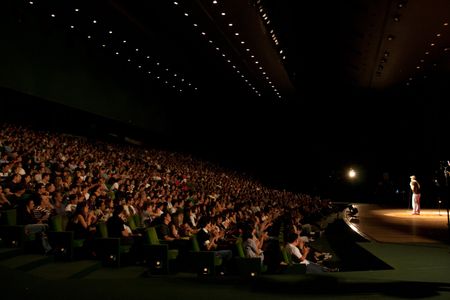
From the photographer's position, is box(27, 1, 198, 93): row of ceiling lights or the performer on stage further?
box(27, 1, 198, 93): row of ceiling lights

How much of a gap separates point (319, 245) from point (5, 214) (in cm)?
671

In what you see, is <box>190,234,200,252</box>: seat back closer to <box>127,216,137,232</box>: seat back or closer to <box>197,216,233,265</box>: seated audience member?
<box>197,216,233,265</box>: seated audience member

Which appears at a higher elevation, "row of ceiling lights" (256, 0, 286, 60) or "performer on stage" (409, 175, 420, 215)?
"row of ceiling lights" (256, 0, 286, 60)

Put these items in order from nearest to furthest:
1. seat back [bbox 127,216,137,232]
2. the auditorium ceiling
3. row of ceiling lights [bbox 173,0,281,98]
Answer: seat back [bbox 127,216,137,232], the auditorium ceiling, row of ceiling lights [bbox 173,0,281,98]

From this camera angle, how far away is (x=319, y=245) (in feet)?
34.9

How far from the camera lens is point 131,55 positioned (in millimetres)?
19156

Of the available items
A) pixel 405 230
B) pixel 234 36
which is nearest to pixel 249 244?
pixel 405 230

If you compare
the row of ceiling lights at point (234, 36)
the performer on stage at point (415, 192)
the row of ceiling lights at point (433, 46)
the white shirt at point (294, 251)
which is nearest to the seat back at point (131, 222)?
the white shirt at point (294, 251)

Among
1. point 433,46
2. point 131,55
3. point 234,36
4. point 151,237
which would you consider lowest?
point 151,237

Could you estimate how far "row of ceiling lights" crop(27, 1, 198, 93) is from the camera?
612 inches

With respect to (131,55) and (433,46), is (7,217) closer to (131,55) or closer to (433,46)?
A: (433,46)

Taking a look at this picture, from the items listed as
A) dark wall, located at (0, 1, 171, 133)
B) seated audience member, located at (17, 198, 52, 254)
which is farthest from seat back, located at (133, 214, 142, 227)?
dark wall, located at (0, 1, 171, 133)

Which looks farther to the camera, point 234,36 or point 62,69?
point 62,69

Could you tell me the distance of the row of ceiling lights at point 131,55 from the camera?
15554 mm
